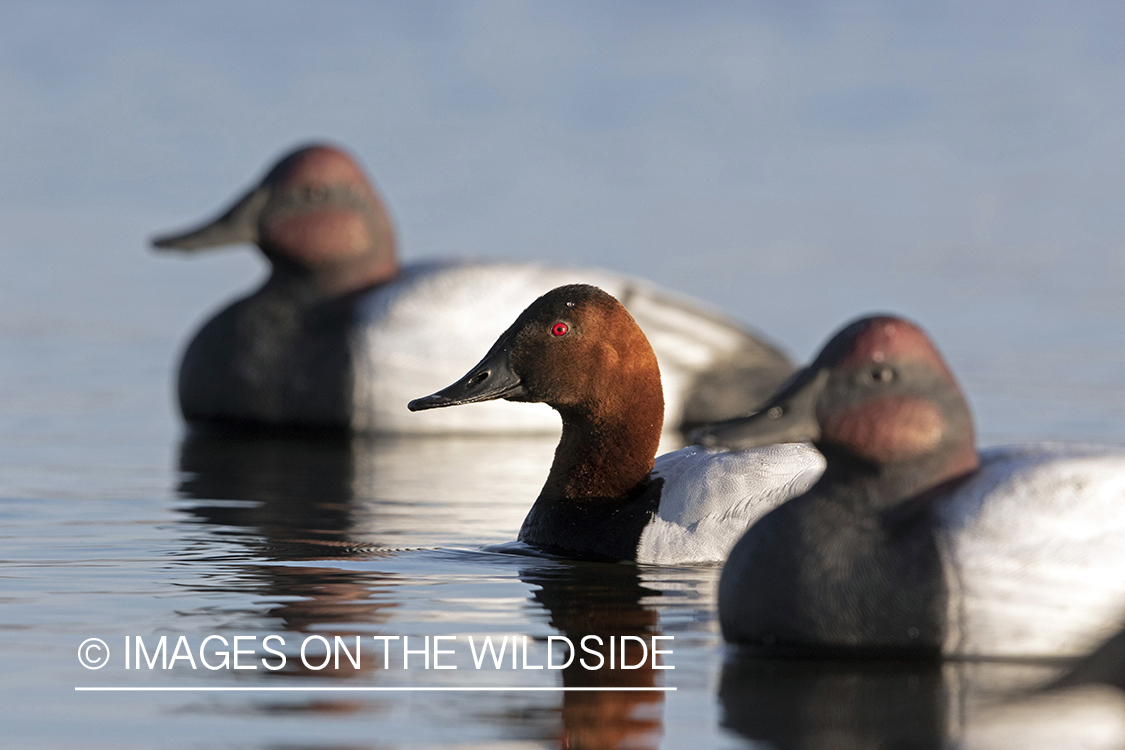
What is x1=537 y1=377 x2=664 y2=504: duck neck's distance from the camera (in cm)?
710

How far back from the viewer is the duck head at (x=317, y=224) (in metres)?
12.0

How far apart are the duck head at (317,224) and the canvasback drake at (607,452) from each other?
480cm

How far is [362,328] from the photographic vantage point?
11508mm

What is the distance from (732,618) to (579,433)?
1.83 m

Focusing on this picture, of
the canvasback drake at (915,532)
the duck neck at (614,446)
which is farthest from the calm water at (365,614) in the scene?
the duck neck at (614,446)

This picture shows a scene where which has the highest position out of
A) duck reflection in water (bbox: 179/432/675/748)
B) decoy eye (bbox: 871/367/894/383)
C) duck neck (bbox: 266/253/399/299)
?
duck neck (bbox: 266/253/399/299)

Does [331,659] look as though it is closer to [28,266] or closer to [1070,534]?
[1070,534]

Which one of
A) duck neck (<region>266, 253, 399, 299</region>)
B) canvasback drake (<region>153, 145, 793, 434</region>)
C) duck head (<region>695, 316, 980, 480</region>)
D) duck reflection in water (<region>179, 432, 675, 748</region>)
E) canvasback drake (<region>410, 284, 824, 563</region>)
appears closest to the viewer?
duck reflection in water (<region>179, 432, 675, 748</region>)

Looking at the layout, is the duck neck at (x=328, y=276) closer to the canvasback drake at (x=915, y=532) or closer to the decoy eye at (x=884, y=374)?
the canvasback drake at (x=915, y=532)

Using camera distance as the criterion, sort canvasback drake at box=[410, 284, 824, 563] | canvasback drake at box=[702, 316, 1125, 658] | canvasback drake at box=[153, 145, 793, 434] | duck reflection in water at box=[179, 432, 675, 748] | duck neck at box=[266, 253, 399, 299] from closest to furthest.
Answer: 1. duck reflection in water at box=[179, 432, 675, 748]
2. canvasback drake at box=[702, 316, 1125, 658]
3. canvasback drake at box=[410, 284, 824, 563]
4. canvasback drake at box=[153, 145, 793, 434]
5. duck neck at box=[266, 253, 399, 299]

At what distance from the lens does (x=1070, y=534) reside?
5203mm

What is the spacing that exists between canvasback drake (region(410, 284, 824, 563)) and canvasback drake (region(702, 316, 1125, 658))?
1.33 meters

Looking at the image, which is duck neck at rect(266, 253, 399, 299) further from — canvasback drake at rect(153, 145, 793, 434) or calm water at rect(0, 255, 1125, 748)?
calm water at rect(0, 255, 1125, 748)

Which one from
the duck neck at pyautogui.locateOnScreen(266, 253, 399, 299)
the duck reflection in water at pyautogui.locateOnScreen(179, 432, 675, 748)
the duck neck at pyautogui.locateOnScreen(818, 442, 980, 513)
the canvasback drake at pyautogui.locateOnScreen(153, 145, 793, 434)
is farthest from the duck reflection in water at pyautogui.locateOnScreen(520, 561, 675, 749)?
the duck neck at pyautogui.locateOnScreen(266, 253, 399, 299)
